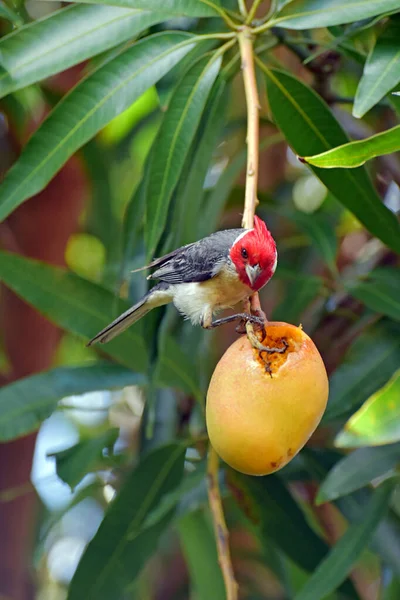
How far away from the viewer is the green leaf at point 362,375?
1.37 meters

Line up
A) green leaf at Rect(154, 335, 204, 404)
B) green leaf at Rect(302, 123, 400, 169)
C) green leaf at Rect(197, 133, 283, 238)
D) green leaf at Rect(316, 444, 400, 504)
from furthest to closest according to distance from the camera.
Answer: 1. green leaf at Rect(197, 133, 283, 238)
2. green leaf at Rect(154, 335, 204, 404)
3. green leaf at Rect(316, 444, 400, 504)
4. green leaf at Rect(302, 123, 400, 169)

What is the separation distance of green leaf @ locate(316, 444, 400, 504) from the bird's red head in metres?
0.40

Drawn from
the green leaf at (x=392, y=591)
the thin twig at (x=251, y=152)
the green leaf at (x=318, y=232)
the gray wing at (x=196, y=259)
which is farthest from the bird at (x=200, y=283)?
the green leaf at (x=392, y=591)

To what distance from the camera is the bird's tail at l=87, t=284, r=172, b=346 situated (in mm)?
1203

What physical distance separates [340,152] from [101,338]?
557mm

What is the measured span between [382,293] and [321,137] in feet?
1.36

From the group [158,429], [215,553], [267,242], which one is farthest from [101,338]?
[215,553]

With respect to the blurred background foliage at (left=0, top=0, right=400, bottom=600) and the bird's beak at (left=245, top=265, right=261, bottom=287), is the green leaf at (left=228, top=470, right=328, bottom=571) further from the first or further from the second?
the bird's beak at (left=245, top=265, right=261, bottom=287)

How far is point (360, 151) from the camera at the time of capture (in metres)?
0.82

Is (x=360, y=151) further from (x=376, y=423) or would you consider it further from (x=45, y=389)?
(x=45, y=389)

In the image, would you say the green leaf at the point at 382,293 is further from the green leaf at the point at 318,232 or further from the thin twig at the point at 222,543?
the thin twig at the point at 222,543

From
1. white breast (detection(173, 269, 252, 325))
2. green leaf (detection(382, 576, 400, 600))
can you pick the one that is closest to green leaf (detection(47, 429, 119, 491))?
white breast (detection(173, 269, 252, 325))

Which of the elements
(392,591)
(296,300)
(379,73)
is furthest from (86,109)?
(392,591)

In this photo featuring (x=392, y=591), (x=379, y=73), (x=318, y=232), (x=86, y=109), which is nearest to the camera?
(x=379, y=73)
